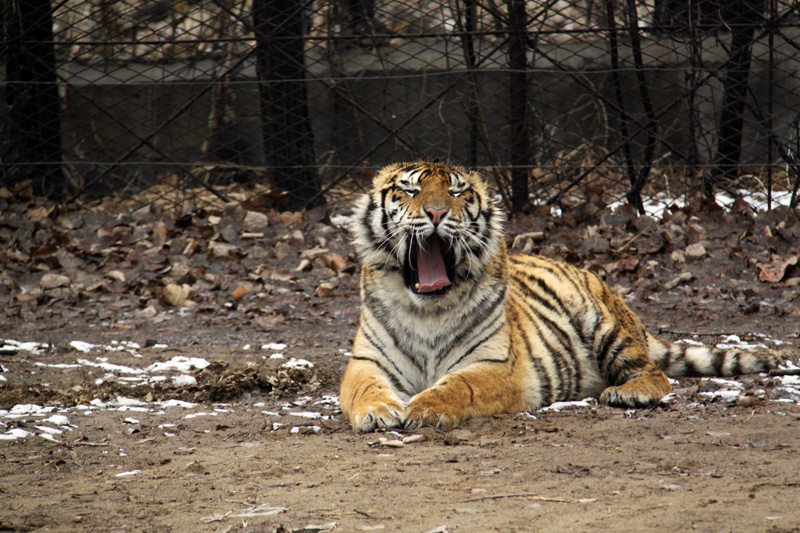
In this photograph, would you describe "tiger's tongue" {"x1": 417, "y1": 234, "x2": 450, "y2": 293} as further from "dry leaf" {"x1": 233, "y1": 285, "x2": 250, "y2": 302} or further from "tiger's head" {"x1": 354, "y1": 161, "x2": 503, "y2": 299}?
"dry leaf" {"x1": 233, "y1": 285, "x2": 250, "y2": 302}

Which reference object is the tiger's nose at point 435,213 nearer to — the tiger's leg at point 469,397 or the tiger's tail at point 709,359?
the tiger's leg at point 469,397

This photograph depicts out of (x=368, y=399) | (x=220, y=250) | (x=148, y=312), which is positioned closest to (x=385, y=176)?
(x=368, y=399)

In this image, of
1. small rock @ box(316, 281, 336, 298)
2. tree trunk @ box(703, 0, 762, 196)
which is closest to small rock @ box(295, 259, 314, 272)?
small rock @ box(316, 281, 336, 298)

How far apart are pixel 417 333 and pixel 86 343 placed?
100 inches

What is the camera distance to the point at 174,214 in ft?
25.4

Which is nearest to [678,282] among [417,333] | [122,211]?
[417,333]

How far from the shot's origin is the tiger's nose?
3527 millimetres

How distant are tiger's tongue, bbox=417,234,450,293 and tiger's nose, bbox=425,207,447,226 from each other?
0.14m

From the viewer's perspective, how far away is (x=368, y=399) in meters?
3.40

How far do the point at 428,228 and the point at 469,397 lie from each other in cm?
77

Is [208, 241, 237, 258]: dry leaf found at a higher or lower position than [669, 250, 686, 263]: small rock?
higher

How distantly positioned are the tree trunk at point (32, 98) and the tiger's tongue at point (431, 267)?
5302mm

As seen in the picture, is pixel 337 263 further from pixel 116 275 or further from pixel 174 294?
pixel 116 275

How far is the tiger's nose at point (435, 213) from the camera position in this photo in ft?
11.6
